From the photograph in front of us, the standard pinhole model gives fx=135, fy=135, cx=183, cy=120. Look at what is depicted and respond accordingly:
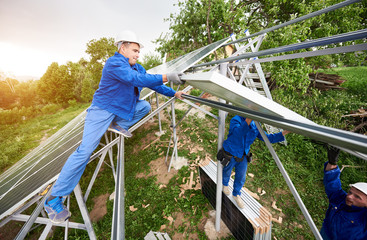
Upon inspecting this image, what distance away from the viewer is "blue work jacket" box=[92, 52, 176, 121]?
7.37 ft

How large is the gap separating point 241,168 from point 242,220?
1.08m

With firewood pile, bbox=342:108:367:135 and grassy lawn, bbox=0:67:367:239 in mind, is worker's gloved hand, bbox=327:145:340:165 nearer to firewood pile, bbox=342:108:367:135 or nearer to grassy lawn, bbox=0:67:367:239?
grassy lawn, bbox=0:67:367:239

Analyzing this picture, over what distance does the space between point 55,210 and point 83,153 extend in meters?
0.98

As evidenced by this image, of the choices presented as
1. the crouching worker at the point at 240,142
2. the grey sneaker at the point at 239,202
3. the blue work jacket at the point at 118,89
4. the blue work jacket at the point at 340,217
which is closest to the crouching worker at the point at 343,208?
the blue work jacket at the point at 340,217

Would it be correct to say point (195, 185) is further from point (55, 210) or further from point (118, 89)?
point (118, 89)

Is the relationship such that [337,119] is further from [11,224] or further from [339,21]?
[11,224]

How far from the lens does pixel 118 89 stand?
263 cm

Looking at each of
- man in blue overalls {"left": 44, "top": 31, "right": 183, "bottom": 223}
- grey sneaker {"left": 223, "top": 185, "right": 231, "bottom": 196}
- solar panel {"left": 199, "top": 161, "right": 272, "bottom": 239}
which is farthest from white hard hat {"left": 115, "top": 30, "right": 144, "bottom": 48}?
grey sneaker {"left": 223, "top": 185, "right": 231, "bottom": 196}

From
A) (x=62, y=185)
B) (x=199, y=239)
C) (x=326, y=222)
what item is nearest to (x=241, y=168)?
(x=326, y=222)

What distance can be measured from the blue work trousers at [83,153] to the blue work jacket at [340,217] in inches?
165

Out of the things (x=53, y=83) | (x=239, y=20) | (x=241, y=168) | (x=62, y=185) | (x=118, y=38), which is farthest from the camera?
(x=53, y=83)

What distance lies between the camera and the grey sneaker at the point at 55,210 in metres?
2.14

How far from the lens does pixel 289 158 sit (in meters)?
5.48

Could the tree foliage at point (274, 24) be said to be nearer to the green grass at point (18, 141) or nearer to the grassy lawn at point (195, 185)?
the grassy lawn at point (195, 185)
